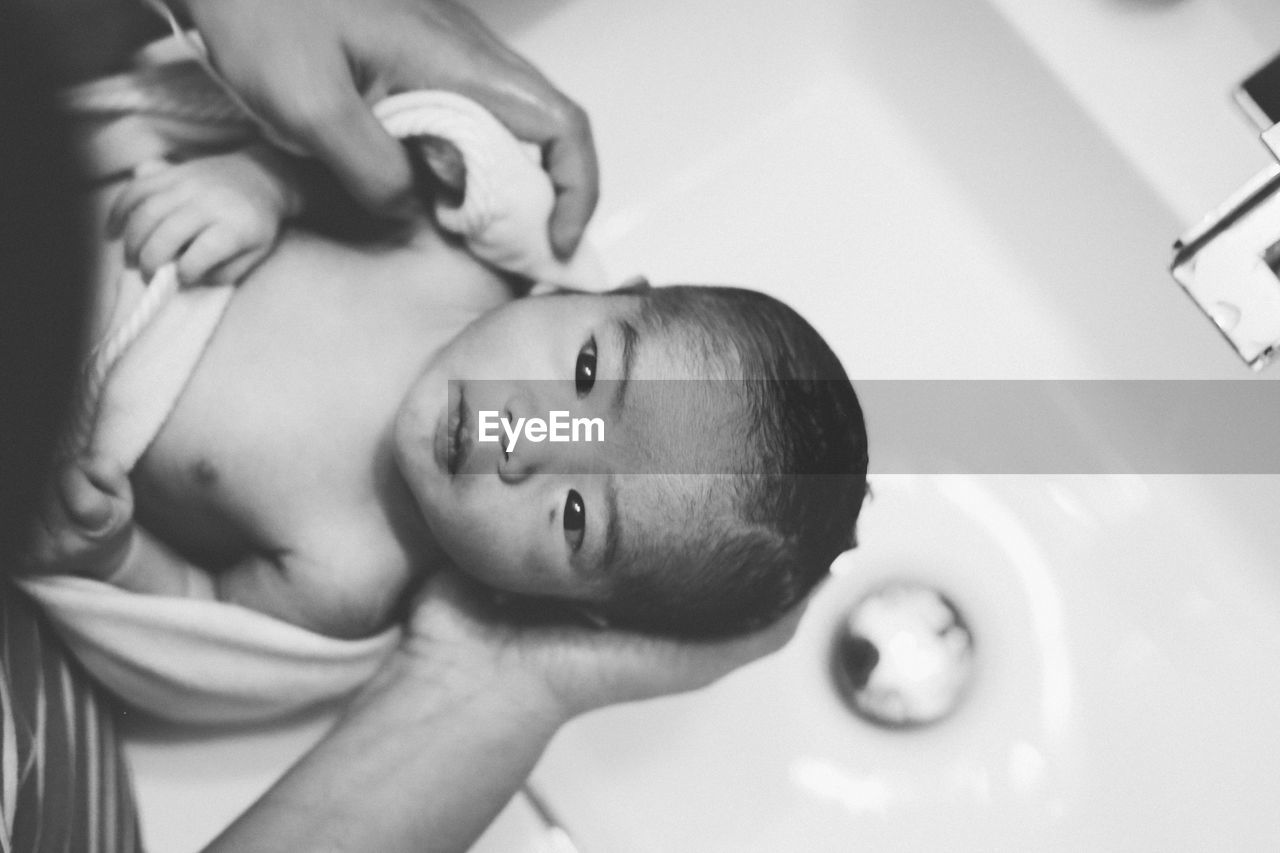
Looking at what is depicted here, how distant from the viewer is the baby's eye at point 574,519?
0.63m

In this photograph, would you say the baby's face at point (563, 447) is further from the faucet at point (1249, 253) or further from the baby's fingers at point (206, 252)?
the faucet at point (1249, 253)

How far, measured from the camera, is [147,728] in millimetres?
780

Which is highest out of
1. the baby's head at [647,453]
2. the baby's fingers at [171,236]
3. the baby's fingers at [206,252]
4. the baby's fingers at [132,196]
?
the baby's fingers at [132,196]

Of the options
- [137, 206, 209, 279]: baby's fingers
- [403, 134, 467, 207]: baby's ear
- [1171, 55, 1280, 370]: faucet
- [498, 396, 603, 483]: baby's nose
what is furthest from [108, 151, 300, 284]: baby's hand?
[1171, 55, 1280, 370]: faucet

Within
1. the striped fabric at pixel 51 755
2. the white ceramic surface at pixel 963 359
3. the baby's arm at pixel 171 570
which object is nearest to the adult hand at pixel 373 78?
the white ceramic surface at pixel 963 359

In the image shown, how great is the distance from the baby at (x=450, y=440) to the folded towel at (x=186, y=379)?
0.06ft

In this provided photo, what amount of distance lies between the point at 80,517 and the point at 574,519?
28 centimetres

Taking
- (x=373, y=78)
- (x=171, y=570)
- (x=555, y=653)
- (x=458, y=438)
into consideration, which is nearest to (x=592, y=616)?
(x=555, y=653)

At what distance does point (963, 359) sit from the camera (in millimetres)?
1032

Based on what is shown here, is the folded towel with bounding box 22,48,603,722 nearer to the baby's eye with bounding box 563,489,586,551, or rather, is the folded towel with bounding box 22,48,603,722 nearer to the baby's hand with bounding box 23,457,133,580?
the baby's hand with bounding box 23,457,133,580

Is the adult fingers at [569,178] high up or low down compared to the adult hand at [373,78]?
down

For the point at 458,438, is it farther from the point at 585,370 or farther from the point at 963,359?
the point at 963,359

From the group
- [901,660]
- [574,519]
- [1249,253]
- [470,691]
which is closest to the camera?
[1249,253]

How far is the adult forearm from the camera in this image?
2.13ft
